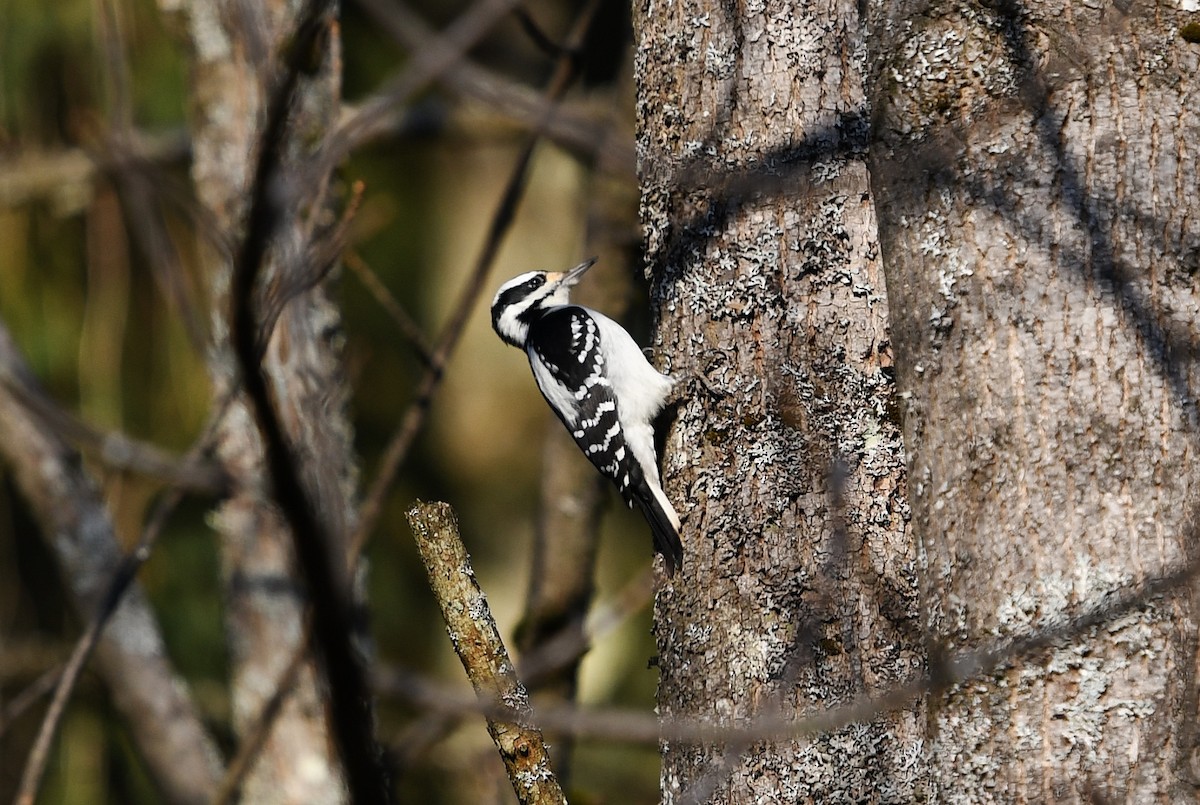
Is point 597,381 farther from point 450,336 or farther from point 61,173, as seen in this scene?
point 61,173

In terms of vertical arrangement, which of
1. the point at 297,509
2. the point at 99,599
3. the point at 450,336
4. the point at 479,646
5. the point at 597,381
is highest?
the point at 450,336

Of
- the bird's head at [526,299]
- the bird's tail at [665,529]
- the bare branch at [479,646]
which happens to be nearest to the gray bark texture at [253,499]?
the bird's head at [526,299]

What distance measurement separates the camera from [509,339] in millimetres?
4789

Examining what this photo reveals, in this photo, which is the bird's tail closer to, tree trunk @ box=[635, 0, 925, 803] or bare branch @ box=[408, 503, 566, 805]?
tree trunk @ box=[635, 0, 925, 803]

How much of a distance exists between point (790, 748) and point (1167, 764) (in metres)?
0.72

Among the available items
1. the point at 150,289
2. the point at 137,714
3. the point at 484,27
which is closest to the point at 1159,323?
the point at 484,27

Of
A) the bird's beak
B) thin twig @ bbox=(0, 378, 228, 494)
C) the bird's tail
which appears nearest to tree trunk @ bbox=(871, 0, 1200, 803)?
the bird's tail

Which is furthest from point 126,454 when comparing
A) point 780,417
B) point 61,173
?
point 61,173

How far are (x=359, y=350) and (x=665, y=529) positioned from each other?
3722 mm

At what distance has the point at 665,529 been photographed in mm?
2822

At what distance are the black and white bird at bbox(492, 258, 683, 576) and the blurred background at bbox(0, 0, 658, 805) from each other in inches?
48.7

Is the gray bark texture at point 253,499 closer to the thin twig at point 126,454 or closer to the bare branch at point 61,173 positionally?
the thin twig at point 126,454

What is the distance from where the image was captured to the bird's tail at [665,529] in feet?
8.89

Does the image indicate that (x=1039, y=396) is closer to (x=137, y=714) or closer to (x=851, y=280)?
(x=851, y=280)
